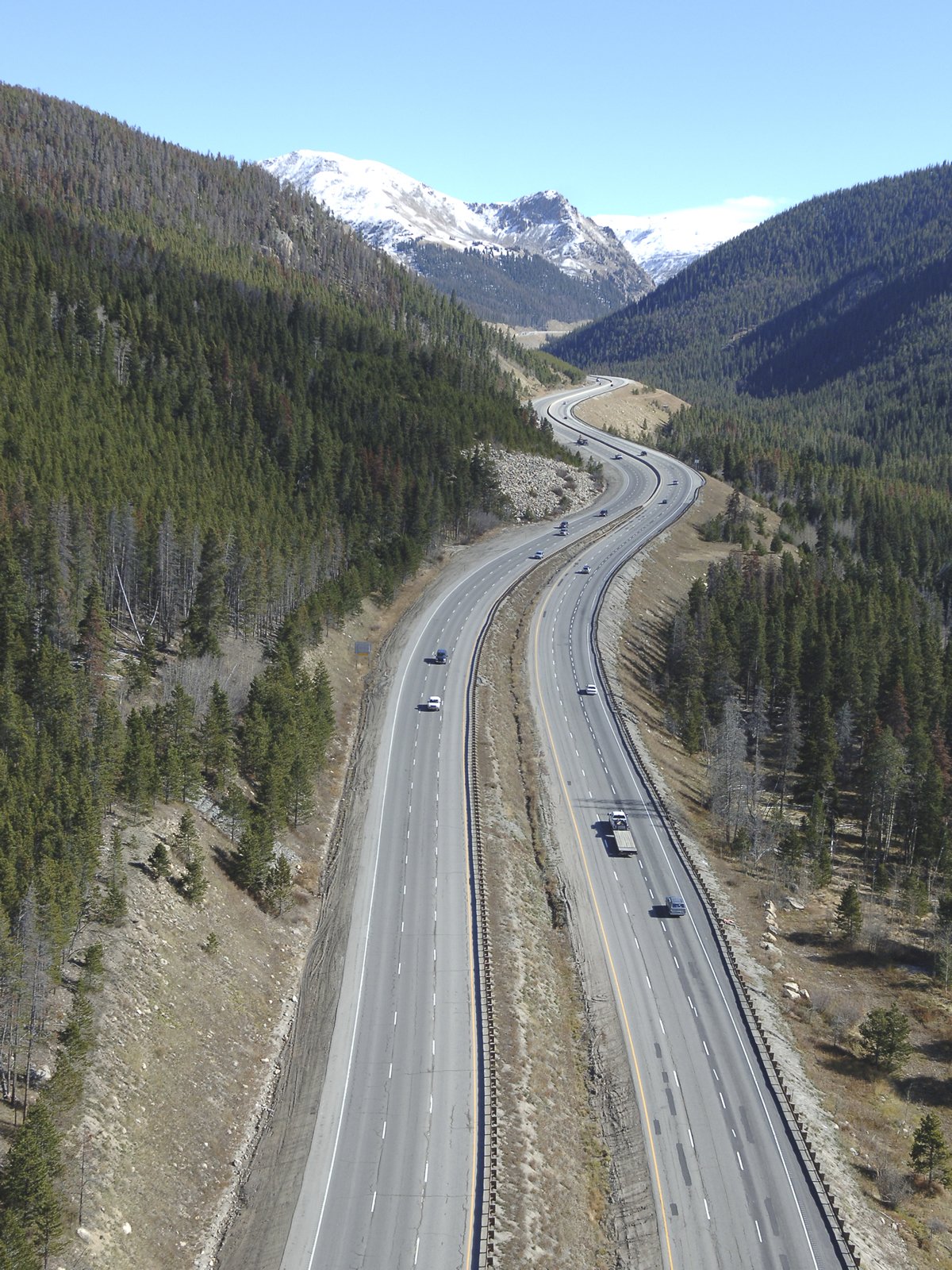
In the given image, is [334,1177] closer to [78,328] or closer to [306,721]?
[306,721]

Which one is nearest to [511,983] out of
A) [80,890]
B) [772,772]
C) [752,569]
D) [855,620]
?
[80,890]

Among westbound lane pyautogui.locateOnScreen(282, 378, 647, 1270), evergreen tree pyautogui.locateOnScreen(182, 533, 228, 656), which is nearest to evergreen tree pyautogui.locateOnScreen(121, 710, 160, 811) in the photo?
westbound lane pyautogui.locateOnScreen(282, 378, 647, 1270)

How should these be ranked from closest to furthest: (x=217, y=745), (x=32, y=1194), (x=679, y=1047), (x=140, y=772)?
1. (x=32, y=1194)
2. (x=679, y=1047)
3. (x=140, y=772)
4. (x=217, y=745)

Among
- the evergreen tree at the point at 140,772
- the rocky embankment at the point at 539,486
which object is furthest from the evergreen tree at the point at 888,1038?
the rocky embankment at the point at 539,486

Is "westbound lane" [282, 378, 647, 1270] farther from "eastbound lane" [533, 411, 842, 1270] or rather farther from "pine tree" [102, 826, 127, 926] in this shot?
"pine tree" [102, 826, 127, 926]

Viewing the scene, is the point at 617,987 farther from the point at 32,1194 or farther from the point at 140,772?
the point at 32,1194

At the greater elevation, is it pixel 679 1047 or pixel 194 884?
pixel 194 884

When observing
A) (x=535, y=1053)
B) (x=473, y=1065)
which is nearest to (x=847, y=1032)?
(x=535, y=1053)
